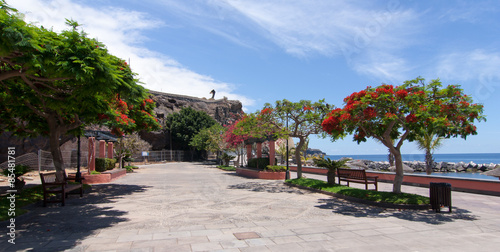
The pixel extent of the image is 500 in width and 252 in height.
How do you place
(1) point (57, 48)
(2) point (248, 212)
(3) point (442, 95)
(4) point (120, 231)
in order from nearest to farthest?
(4) point (120, 231) < (1) point (57, 48) < (2) point (248, 212) < (3) point (442, 95)

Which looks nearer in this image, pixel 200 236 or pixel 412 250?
pixel 412 250

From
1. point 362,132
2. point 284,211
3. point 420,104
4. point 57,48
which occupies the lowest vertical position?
point 284,211

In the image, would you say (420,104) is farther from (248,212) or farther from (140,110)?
(140,110)

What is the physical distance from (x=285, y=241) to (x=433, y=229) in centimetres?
354

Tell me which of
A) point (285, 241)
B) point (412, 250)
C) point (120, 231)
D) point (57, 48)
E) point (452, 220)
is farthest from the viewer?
point (452, 220)

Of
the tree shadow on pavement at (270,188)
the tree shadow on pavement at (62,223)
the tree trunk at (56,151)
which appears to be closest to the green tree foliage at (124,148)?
the tree trunk at (56,151)

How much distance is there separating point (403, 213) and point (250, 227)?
4.66 meters

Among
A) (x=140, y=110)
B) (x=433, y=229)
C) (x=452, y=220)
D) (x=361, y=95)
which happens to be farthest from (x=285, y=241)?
(x=140, y=110)

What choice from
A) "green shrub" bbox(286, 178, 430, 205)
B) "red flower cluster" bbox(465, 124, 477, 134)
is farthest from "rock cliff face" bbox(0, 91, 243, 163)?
"red flower cluster" bbox(465, 124, 477, 134)

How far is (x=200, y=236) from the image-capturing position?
19.9ft

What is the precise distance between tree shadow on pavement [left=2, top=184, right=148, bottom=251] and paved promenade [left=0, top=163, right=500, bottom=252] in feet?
0.06

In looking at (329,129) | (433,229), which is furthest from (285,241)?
(329,129)

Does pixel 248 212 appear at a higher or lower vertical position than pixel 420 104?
lower

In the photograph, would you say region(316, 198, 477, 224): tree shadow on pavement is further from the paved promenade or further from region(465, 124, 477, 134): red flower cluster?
region(465, 124, 477, 134): red flower cluster
